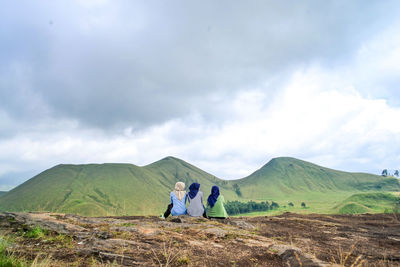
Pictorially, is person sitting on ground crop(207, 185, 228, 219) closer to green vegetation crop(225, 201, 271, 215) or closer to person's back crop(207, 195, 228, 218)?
person's back crop(207, 195, 228, 218)

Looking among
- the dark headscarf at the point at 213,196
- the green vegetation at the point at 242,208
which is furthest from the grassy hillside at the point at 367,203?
the green vegetation at the point at 242,208

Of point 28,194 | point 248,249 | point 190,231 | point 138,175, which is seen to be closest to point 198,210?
point 190,231

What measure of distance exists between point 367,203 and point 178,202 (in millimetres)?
38222

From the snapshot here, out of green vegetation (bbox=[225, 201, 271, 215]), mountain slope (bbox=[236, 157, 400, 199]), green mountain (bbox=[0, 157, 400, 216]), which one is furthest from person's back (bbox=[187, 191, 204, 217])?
mountain slope (bbox=[236, 157, 400, 199])

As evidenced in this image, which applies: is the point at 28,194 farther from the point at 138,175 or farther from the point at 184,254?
the point at 184,254

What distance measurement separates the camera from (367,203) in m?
37.8

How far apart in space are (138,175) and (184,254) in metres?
132

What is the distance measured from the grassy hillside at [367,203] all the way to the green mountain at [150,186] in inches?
298

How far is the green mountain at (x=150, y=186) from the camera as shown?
80.4 metres

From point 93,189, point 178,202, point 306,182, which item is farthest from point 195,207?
point 306,182

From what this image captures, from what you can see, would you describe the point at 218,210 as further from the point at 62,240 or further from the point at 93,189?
the point at 93,189

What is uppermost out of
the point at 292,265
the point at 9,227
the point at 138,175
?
the point at 138,175

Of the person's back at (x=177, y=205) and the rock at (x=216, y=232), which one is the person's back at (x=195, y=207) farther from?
the rock at (x=216, y=232)

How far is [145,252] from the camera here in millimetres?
5883
